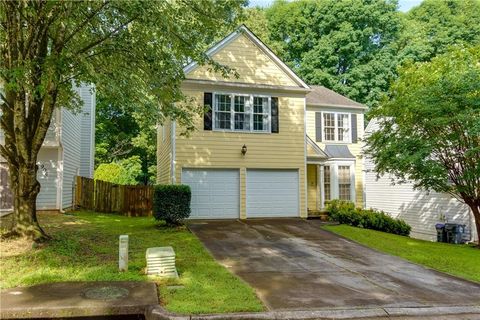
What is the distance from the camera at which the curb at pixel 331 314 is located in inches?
193

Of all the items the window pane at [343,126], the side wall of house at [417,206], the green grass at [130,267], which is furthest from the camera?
the window pane at [343,126]

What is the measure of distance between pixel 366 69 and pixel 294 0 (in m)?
10.2

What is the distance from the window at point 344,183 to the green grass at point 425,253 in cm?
529

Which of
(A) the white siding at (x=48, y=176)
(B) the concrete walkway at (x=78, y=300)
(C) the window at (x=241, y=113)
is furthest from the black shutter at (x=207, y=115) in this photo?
(B) the concrete walkway at (x=78, y=300)

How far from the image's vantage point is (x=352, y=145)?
776 inches

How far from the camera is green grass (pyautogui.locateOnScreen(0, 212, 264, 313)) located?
18.1 feet

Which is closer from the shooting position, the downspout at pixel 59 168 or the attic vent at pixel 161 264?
the attic vent at pixel 161 264

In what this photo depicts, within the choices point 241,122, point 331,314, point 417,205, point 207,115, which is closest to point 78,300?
point 331,314

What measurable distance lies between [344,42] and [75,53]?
92.7 feet

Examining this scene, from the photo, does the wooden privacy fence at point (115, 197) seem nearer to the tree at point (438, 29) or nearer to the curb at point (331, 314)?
the curb at point (331, 314)

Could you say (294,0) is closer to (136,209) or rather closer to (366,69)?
(366,69)

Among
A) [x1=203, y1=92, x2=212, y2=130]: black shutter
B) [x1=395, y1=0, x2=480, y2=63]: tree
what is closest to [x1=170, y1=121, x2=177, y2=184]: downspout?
[x1=203, y1=92, x2=212, y2=130]: black shutter

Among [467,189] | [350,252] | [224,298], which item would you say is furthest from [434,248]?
[224,298]

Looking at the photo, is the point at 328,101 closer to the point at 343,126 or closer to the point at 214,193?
the point at 343,126
